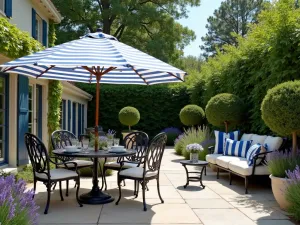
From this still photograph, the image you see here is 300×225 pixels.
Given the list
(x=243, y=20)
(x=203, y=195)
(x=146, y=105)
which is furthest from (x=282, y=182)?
(x=243, y=20)

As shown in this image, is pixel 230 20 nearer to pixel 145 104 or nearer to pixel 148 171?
pixel 145 104

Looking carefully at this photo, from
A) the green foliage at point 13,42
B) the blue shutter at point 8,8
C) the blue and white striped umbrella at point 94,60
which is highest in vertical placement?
the blue shutter at point 8,8

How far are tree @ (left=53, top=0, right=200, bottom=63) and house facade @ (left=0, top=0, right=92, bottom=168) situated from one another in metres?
10.6

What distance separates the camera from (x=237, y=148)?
7.66m

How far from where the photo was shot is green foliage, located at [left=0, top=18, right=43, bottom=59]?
637cm

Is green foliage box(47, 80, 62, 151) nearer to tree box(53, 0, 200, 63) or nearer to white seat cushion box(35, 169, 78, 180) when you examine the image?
white seat cushion box(35, 169, 78, 180)

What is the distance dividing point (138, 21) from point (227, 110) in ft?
45.4

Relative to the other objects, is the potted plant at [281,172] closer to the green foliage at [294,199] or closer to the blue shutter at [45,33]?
the green foliage at [294,199]

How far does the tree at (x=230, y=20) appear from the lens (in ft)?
95.9

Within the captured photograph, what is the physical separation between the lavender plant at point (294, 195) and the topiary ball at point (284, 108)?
1.12m

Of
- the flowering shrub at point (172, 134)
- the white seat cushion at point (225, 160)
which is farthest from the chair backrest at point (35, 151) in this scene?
the flowering shrub at point (172, 134)

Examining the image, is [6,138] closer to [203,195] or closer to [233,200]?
[203,195]

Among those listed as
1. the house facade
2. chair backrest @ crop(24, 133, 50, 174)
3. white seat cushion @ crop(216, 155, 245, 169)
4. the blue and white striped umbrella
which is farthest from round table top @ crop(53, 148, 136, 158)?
the house facade

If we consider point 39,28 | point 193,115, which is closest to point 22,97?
point 39,28
